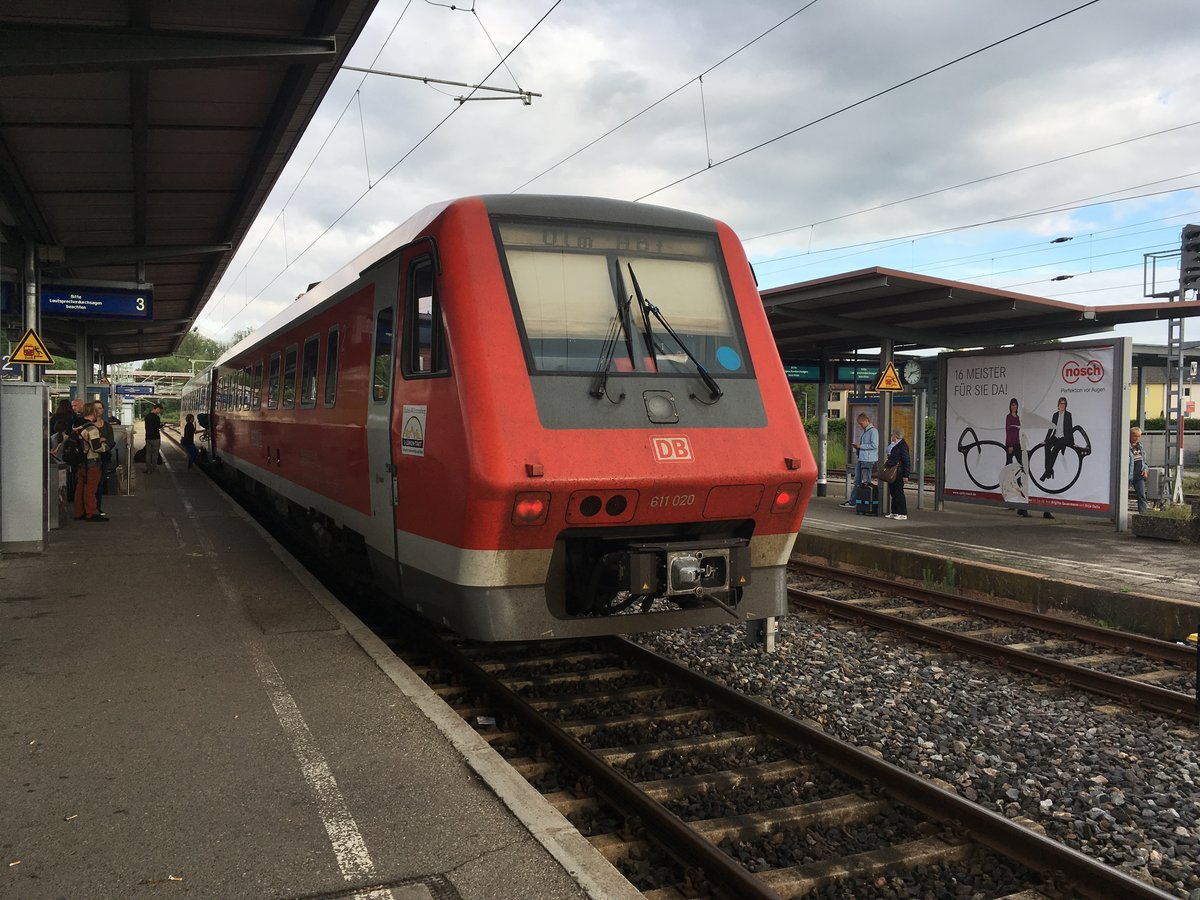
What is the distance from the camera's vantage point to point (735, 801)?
457 cm

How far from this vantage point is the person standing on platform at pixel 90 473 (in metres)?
12.9

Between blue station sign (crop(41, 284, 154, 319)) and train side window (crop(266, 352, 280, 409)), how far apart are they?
6.30m

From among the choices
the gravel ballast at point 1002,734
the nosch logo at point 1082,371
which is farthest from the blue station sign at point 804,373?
the gravel ballast at point 1002,734

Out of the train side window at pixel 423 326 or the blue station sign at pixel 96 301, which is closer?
the train side window at pixel 423 326

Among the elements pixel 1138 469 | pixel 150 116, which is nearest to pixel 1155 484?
pixel 1138 469

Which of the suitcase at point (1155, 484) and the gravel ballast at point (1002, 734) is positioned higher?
the suitcase at point (1155, 484)

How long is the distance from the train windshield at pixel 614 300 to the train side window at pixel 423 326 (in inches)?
20.1

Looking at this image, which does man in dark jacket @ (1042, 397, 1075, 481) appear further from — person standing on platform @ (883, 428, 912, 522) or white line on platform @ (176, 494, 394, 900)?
white line on platform @ (176, 494, 394, 900)

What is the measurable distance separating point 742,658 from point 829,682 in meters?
0.75

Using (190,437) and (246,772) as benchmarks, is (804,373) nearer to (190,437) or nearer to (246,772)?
(246,772)

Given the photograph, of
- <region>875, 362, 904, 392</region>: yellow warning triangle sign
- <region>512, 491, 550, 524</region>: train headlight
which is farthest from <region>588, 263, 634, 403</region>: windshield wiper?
<region>875, 362, 904, 392</region>: yellow warning triangle sign

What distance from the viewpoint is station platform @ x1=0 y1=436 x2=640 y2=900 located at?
3.41 m

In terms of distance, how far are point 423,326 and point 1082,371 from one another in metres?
10.4

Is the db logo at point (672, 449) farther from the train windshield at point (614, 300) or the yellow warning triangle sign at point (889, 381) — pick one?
the yellow warning triangle sign at point (889, 381)
